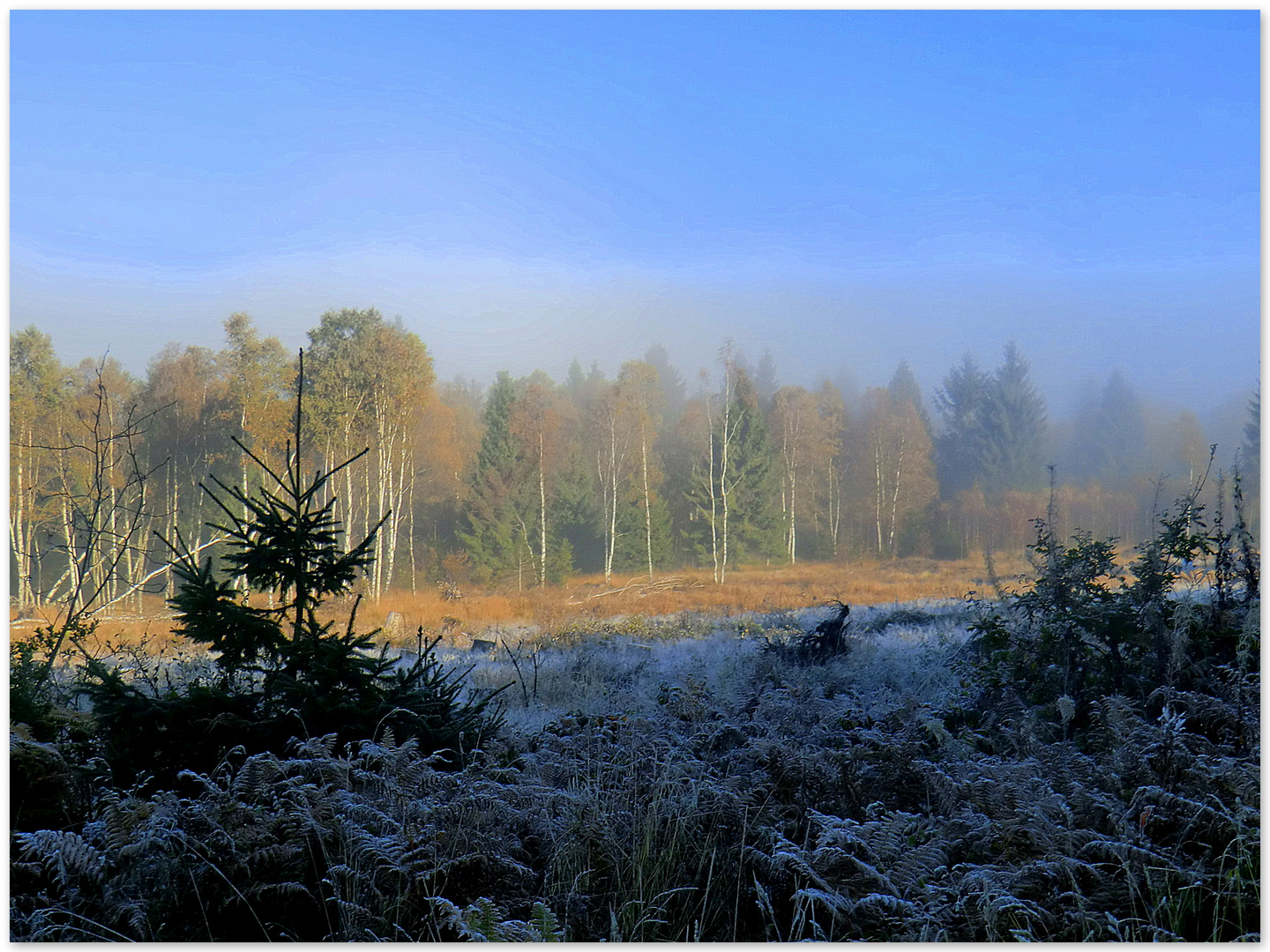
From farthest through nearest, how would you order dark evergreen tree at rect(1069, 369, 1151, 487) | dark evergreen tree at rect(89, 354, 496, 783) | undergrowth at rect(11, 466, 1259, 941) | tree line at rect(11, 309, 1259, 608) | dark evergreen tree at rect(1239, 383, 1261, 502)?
tree line at rect(11, 309, 1259, 608)
dark evergreen tree at rect(1069, 369, 1151, 487)
dark evergreen tree at rect(1239, 383, 1261, 502)
dark evergreen tree at rect(89, 354, 496, 783)
undergrowth at rect(11, 466, 1259, 941)

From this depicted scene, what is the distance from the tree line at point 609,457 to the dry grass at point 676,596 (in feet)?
1.25

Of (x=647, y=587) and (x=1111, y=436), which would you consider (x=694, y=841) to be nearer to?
(x=1111, y=436)

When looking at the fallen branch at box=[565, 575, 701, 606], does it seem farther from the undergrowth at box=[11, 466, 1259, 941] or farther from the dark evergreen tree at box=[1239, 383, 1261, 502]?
the undergrowth at box=[11, 466, 1259, 941]

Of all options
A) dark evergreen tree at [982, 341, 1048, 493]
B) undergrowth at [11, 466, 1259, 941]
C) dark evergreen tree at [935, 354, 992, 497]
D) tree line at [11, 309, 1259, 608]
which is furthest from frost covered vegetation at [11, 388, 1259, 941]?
dark evergreen tree at [935, 354, 992, 497]

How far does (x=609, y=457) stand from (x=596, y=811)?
1532 cm

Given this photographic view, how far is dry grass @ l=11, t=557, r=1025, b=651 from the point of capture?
42.4ft

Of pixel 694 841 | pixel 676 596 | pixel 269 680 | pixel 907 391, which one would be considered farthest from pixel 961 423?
pixel 269 680

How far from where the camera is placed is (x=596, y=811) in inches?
104

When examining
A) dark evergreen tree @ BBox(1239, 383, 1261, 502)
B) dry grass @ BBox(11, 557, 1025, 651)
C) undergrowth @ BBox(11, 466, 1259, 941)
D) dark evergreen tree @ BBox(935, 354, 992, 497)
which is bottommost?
dry grass @ BBox(11, 557, 1025, 651)

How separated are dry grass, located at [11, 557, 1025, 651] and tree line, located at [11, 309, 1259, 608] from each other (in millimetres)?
380

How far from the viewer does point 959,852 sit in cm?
258

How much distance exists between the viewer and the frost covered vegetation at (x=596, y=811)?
228cm

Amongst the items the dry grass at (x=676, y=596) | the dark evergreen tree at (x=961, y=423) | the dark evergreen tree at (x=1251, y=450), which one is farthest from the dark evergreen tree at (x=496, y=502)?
the dark evergreen tree at (x=1251, y=450)

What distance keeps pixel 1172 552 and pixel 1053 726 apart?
1.55 metres
